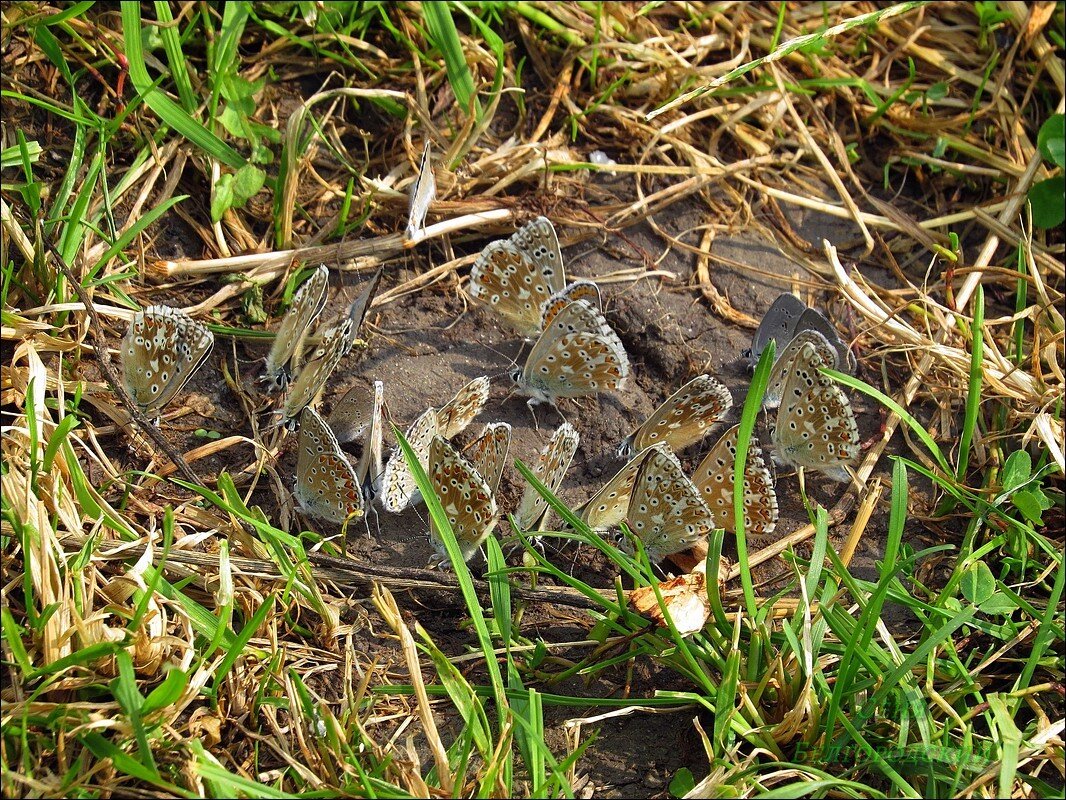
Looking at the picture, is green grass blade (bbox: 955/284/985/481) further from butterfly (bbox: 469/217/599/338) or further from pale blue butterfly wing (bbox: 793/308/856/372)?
butterfly (bbox: 469/217/599/338)

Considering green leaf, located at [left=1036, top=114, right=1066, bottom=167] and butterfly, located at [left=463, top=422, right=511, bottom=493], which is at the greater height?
green leaf, located at [left=1036, top=114, right=1066, bottom=167]

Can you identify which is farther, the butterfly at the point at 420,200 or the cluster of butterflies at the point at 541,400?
the butterfly at the point at 420,200

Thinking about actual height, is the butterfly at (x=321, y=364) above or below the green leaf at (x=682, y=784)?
above

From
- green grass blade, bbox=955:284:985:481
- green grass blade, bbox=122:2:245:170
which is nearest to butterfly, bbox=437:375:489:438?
green grass blade, bbox=122:2:245:170

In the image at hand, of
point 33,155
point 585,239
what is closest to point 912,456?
point 585,239

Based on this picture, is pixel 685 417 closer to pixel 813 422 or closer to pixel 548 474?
pixel 813 422

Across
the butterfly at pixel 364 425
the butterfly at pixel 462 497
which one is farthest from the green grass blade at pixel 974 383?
the butterfly at pixel 364 425

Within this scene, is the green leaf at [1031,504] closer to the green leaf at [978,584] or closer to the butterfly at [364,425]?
the green leaf at [978,584]
